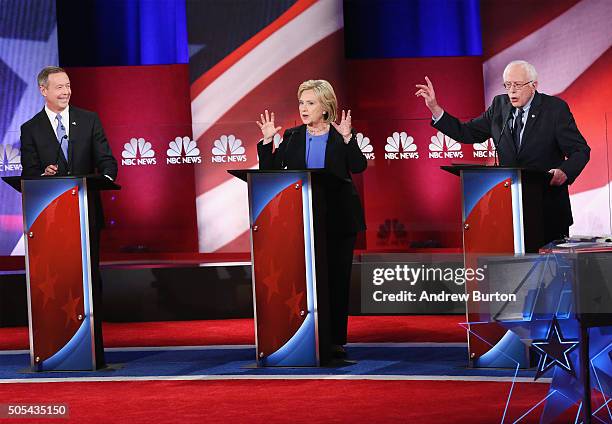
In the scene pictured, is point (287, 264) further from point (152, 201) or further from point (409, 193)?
point (152, 201)

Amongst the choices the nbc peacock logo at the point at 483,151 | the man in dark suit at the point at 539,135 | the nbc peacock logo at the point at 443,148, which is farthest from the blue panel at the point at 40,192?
the nbc peacock logo at the point at 483,151

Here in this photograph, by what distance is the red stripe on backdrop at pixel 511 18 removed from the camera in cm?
831

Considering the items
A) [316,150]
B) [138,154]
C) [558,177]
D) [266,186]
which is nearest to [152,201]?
[138,154]

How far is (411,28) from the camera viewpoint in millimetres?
8609

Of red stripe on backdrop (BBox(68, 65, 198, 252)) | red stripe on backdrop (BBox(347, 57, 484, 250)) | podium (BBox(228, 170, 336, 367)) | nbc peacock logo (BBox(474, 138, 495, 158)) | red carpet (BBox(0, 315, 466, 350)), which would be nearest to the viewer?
podium (BBox(228, 170, 336, 367))

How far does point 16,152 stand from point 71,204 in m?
2.29

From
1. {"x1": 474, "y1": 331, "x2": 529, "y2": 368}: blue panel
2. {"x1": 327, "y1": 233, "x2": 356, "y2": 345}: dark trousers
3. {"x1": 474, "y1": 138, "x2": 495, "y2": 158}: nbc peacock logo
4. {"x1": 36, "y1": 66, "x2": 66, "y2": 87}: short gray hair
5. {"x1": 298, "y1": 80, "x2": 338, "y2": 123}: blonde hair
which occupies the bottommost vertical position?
{"x1": 474, "y1": 331, "x2": 529, "y2": 368}: blue panel

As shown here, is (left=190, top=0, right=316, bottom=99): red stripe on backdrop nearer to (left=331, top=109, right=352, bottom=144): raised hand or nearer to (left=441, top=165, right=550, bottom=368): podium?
(left=331, top=109, right=352, bottom=144): raised hand

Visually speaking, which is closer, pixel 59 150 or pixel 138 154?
pixel 59 150

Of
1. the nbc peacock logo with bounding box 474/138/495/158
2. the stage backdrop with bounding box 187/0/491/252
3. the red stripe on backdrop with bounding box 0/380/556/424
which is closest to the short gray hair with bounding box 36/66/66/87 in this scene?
the red stripe on backdrop with bounding box 0/380/556/424

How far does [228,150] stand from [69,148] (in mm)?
2077

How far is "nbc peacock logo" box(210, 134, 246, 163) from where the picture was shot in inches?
295

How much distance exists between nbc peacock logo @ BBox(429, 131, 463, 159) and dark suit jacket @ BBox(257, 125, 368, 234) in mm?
1821

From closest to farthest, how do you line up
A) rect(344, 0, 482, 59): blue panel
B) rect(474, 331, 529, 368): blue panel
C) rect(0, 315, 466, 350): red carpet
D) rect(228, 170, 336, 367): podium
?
rect(474, 331, 529, 368): blue panel → rect(228, 170, 336, 367): podium → rect(0, 315, 466, 350): red carpet → rect(344, 0, 482, 59): blue panel
